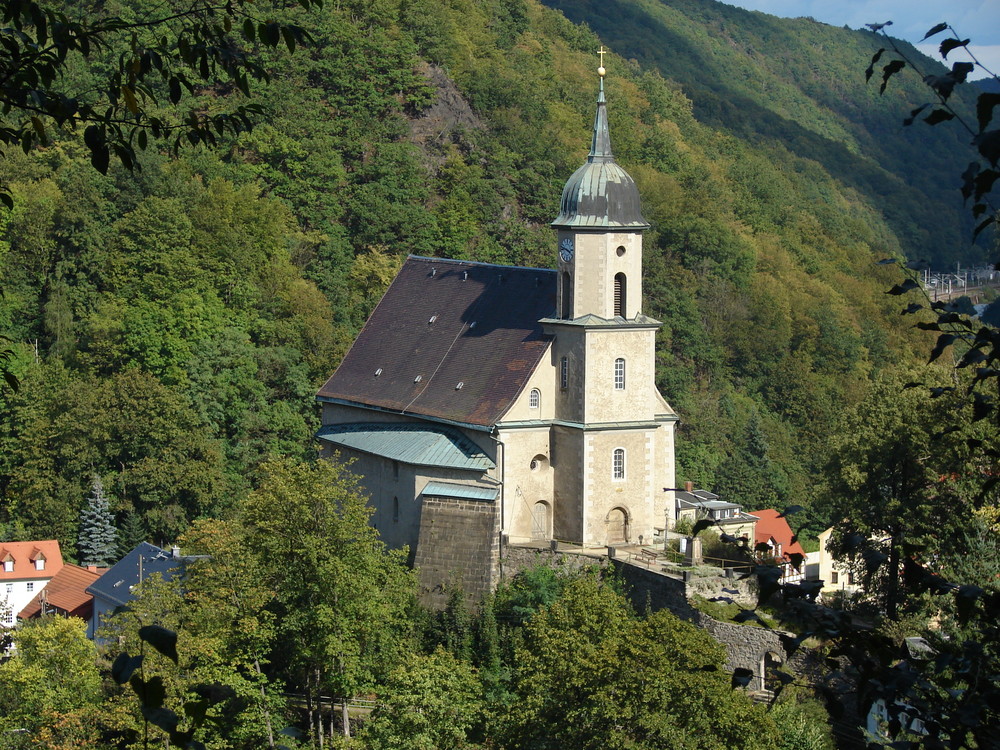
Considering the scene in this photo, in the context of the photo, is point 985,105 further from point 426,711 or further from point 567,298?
point 567,298

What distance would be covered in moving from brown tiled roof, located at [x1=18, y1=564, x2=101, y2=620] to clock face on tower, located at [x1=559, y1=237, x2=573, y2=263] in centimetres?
2125

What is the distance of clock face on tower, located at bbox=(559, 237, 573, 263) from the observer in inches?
1699

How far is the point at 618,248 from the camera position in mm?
43125

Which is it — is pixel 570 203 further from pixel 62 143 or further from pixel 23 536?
pixel 62 143

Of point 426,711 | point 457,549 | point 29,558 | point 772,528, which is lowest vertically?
point 426,711

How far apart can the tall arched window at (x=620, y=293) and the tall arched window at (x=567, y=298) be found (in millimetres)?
1227

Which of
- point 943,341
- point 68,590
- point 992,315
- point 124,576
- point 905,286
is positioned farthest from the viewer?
point 992,315

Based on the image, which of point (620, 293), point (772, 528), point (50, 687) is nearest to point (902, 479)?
point (620, 293)

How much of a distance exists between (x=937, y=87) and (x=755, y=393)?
69470mm

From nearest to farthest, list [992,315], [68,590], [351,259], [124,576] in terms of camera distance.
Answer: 1. [124,576]
2. [68,590]
3. [351,259]
4. [992,315]

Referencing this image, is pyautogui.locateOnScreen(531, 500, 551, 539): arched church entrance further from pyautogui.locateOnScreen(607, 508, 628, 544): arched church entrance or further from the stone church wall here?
pyautogui.locateOnScreen(607, 508, 628, 544): arched church entrance

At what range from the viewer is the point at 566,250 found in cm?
4325

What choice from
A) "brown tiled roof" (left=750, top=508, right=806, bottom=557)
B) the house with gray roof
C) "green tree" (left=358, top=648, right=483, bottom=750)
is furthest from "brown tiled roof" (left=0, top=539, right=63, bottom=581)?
"brown tiled roof" (left=750, top=508, right=806, bottom=557)

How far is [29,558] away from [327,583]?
21114 mm
